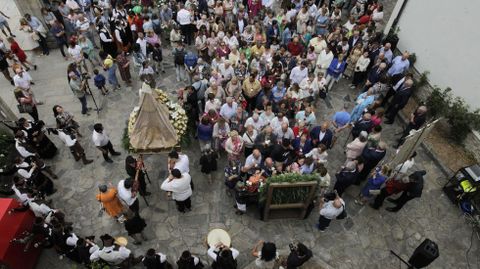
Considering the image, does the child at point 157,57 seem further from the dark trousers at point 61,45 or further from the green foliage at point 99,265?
the green foliage at point 99,265

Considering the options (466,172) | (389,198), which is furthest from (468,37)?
(389,198)

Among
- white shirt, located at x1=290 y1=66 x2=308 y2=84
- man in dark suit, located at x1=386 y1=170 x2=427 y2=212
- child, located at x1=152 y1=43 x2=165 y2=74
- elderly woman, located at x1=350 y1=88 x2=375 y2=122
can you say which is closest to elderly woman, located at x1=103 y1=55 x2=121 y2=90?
child, located at x1=152 y1=43 x2=165 y2=74

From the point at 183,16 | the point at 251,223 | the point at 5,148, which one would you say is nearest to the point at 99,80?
the point at 5,148

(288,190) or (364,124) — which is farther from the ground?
(364,124)

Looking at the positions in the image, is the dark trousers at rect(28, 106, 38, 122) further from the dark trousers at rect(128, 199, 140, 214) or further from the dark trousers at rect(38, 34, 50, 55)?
the dark trousers at rect(128, 199, 140, 214)

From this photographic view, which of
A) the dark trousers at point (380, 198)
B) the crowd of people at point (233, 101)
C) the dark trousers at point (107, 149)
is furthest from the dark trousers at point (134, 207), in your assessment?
the dark trousers at point (380, 198)

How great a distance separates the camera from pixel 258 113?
34.4ft

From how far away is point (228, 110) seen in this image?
34.0 ft

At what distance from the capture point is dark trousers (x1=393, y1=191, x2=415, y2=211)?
9.19 meters

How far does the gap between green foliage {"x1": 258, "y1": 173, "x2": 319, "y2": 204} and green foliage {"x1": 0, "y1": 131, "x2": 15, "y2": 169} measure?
726 centimetres

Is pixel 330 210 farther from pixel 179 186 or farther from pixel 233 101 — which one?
pixel 233 101

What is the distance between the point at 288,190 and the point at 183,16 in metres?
9.18

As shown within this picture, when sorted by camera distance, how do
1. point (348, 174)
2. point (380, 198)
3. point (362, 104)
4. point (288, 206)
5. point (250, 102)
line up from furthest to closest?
1. point (250, 102)
2. point (362, 104)
3. point (380, 198)
4. point (348, 174)
5. point (288, 206)

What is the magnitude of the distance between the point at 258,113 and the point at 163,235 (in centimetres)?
442
